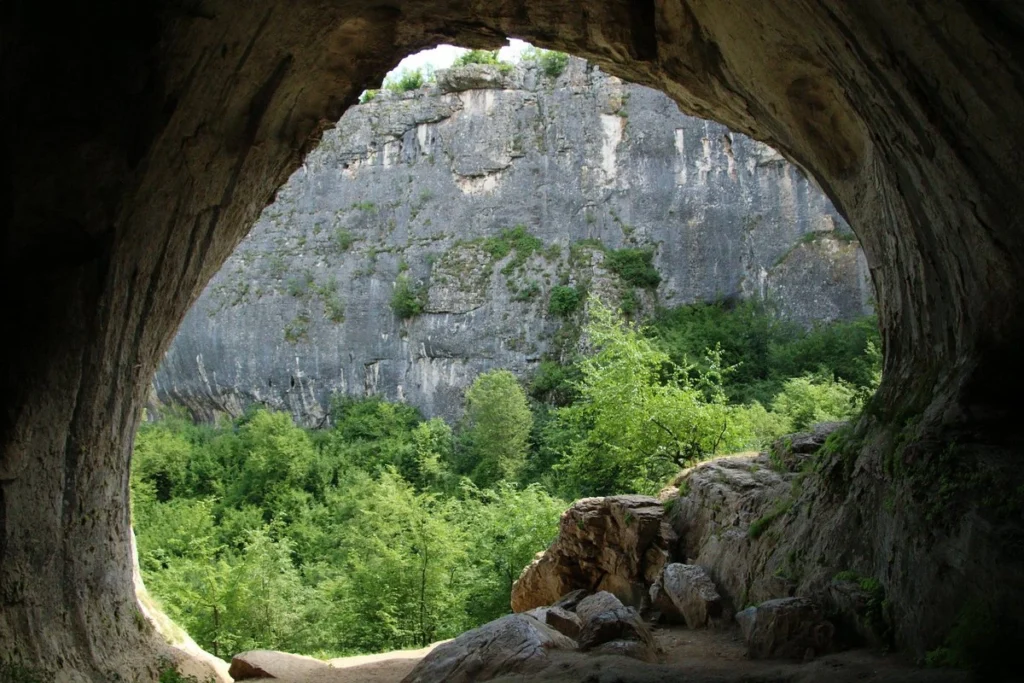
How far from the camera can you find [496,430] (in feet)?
117

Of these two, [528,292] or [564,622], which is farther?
[528,292]

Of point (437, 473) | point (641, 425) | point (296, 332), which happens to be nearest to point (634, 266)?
point (437, 473)

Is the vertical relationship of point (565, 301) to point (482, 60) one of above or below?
below

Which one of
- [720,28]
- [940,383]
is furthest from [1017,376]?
[720,28]

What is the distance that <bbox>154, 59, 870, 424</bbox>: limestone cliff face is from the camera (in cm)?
4122

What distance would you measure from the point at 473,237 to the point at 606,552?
33259 mm

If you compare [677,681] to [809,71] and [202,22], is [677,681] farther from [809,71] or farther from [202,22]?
[202,22]

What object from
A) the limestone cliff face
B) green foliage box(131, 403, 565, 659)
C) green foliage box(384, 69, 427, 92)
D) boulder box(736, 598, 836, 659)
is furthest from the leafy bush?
boulder box(736, 598, 836, 659)

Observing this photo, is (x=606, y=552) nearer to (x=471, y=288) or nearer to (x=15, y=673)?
(x=15, y=673)

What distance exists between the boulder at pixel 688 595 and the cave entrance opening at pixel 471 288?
814 inches

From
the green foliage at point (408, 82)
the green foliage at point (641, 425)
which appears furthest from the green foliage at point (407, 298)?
the green foliage at point (641, 425)

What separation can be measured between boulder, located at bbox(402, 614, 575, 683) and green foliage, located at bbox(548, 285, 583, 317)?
33021 mm

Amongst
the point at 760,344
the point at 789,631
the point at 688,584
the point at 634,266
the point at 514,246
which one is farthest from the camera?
the point at 514,246

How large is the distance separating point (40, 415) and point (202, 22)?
3.81m
